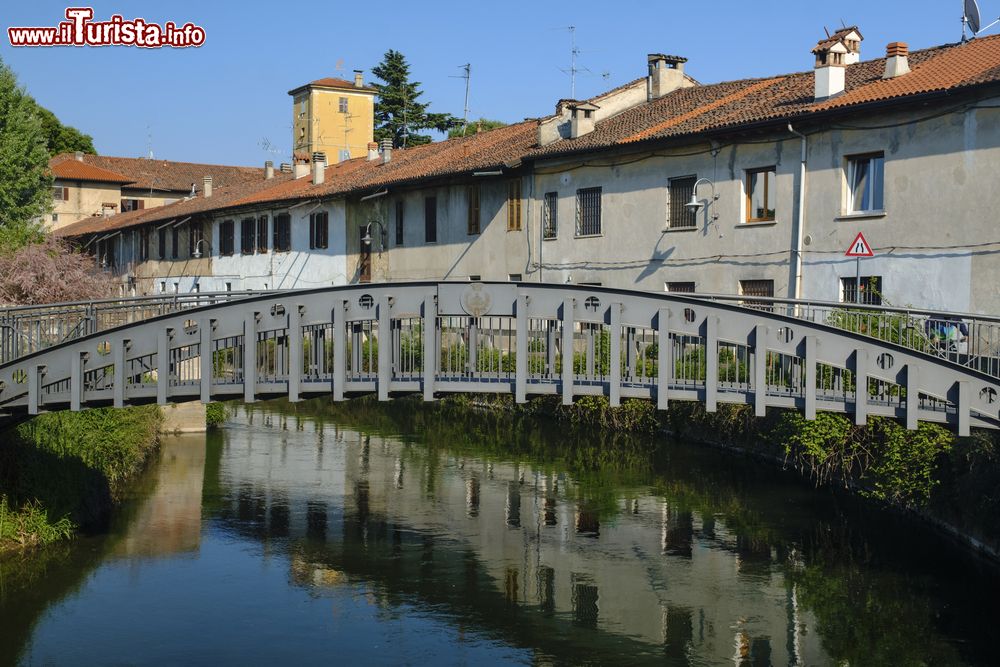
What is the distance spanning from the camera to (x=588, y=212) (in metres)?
31.6

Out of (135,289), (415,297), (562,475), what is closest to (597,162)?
(562,475)

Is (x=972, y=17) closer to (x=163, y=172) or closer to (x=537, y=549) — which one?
(x=537, y=549)

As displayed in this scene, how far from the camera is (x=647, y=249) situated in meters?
29.6

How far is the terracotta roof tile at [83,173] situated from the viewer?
223ft

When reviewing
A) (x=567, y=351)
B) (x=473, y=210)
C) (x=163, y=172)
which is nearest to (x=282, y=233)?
(x=473, y=210)

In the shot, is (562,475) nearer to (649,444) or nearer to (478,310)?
(649,444)

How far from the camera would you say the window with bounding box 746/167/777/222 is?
87.0 ft

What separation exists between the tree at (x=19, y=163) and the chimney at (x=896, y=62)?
28.6 metres

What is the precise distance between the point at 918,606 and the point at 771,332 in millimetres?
4901

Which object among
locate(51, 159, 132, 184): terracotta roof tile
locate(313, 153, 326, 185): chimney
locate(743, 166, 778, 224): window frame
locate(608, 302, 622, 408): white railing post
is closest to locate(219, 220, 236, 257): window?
locate(313, 153, 326, 185): chimney

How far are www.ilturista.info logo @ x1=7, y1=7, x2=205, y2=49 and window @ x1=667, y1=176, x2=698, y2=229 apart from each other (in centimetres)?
1185

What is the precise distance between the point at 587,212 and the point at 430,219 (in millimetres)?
7437

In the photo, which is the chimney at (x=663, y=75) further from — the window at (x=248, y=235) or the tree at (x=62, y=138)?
the tree at (x=62, y=138)

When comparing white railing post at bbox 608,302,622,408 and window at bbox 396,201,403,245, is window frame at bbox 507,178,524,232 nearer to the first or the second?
window at bbox 396,201,403,245
